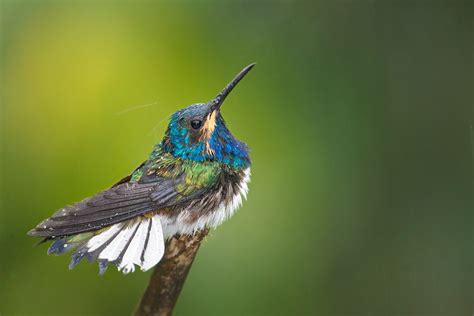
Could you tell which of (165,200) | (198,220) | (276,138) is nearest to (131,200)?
(165,200)

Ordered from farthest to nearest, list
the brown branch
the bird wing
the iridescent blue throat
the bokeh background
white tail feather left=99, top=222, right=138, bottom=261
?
1. the bokeh background
2. the iridescent blue throat
3. the brown branch
4. white tail feather left=99, top=222, right=138, bottom=261
5. the bird wing

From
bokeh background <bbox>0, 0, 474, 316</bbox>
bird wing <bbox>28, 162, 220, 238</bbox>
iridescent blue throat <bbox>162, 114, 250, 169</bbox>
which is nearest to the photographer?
bird wing <bbox>28, 162, 220, 238</bbox>

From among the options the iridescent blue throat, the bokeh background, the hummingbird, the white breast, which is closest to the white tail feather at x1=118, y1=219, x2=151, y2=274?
the hummingbird

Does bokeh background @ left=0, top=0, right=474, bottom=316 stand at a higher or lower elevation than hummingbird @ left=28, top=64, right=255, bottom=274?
higher

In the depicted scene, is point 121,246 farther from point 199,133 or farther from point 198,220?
point 199,133

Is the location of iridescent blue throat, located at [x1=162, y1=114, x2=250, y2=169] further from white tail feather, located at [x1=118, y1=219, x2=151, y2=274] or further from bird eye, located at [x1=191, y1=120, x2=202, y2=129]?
white tail feather, located at [x1=118, y1=219, x2=151, y2=274]

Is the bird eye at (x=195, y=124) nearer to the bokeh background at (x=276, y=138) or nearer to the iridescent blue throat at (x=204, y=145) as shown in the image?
the iridescent blue throat at (x=204, y=145)

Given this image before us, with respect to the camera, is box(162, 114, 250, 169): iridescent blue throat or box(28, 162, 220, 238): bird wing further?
box(162, 114, 250, 169): iridescent blue throat
